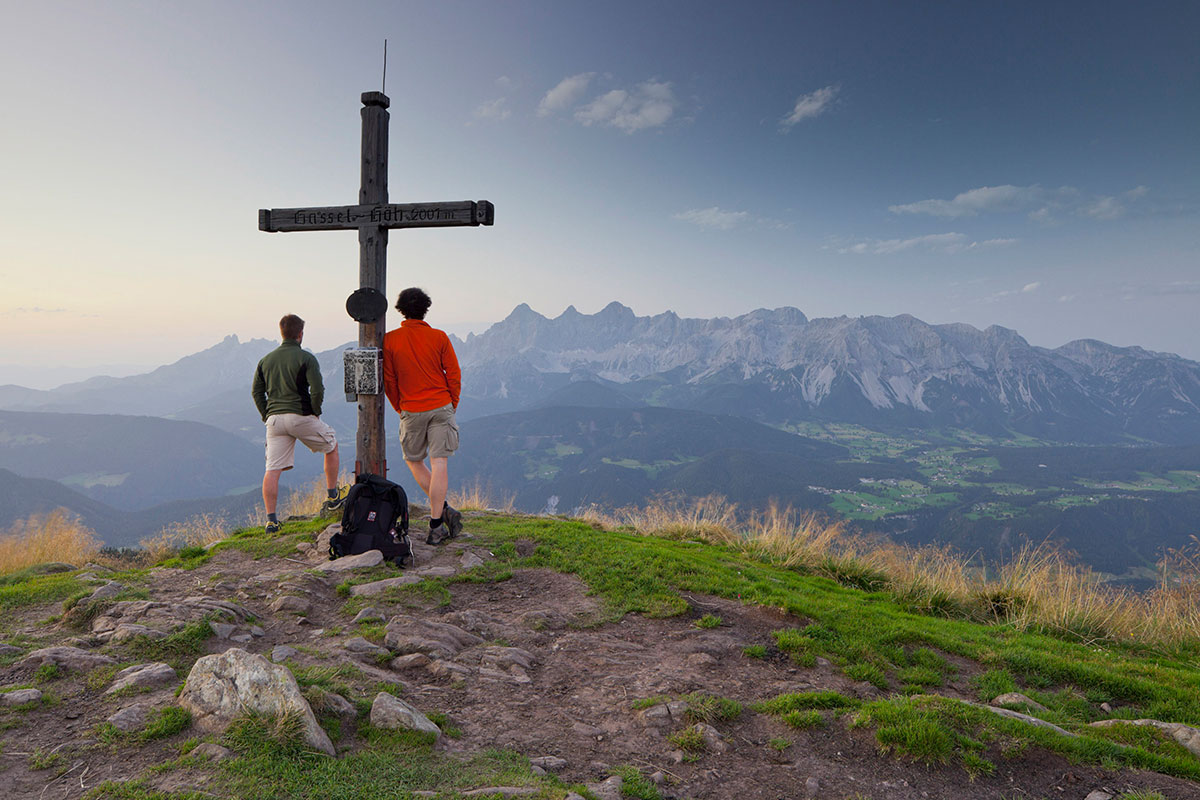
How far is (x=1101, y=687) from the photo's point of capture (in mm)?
5859

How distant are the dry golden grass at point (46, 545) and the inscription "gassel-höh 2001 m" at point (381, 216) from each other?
263 inches

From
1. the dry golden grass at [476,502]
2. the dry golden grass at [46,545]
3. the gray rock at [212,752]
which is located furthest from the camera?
the dry golden grass at [476,502]

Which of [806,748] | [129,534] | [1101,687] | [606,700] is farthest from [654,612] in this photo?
[129,534]

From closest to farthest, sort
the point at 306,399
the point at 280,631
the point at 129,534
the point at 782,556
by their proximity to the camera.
A: the point at 280,631 < the point at 306,399 < the point at 782,556 < the point at 129,534

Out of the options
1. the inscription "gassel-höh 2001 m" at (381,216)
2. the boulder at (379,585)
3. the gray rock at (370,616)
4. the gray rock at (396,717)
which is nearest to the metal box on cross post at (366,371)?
the inscription "gassel-höh 2001 m" at (381,216)

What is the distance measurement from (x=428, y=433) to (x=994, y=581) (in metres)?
11.0

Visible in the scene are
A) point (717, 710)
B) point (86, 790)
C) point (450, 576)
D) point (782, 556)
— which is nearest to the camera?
point (86, 790)

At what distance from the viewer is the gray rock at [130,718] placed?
10.9ft

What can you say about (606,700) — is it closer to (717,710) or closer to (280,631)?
(717,710)

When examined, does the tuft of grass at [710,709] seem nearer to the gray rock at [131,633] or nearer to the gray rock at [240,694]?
the gray rock at [240,694]

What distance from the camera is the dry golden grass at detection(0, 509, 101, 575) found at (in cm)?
863

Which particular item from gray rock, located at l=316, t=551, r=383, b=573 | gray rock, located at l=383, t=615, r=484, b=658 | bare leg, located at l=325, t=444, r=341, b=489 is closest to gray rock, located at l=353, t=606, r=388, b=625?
gray rock, located at l=383, t=615, r=484, b=658

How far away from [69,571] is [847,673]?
10.8m

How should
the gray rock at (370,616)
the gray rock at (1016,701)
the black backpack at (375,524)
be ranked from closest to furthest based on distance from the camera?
the gray rock at (1016,701) < the gray rock at (370,616) < the black backpack at (375,524)
